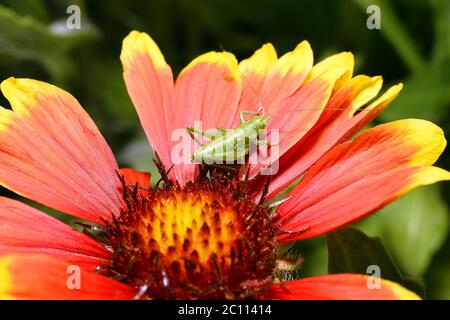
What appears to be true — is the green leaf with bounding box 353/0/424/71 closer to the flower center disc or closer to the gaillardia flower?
the gaillardia flower

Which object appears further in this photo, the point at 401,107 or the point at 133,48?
the point at 401,107

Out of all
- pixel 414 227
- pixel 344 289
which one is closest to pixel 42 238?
pixel 344 289

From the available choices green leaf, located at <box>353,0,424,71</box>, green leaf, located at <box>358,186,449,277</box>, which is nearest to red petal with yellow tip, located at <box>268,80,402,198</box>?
green leaf, located at <box>358,186,449,277</box>

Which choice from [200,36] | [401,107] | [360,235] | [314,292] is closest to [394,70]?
[401,107]

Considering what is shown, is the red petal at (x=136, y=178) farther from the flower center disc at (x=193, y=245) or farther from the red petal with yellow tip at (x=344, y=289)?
the red petal with yellow tip at (x=344, y=289)

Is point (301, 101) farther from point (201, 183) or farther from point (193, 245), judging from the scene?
point (193, 245)

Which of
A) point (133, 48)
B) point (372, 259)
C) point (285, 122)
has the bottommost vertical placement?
point (372, 259)
